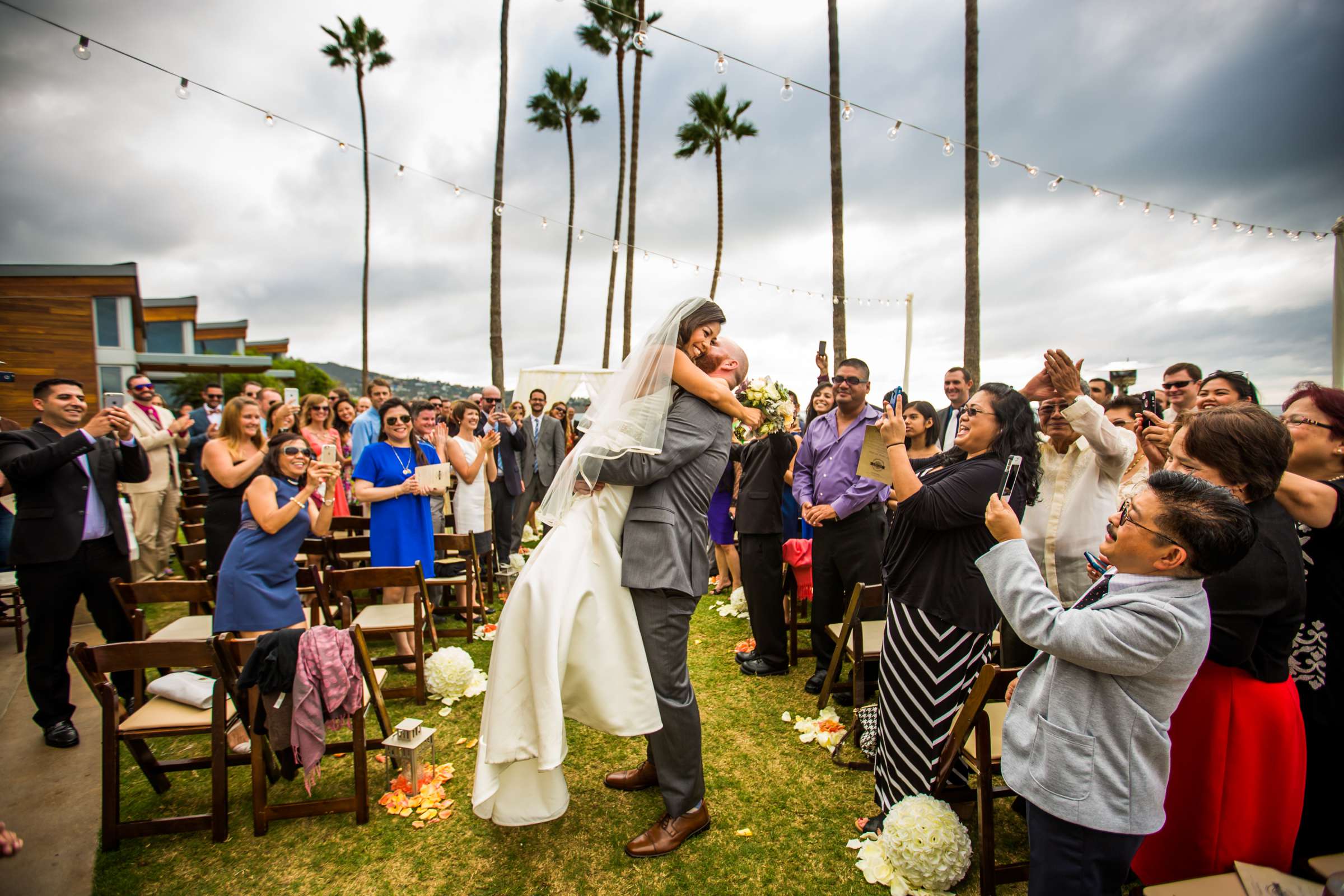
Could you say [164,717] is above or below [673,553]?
below

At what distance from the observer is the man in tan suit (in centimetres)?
687

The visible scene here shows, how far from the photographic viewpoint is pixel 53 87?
12.6 feet

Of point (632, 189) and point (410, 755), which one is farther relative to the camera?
point (632, 189)

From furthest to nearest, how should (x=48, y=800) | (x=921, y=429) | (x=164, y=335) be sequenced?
(x=164, y=335), (x=921, y=429), (x=48, y=800)

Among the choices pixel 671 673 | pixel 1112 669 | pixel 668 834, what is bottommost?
pixel 668 834

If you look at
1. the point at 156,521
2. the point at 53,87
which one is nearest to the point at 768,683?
the point at 53,87

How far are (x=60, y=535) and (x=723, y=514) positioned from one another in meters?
5.28

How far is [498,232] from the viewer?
50.2 feet

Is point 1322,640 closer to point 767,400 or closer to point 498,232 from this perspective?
point 767,400

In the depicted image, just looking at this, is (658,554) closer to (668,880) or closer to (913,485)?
(913,485)

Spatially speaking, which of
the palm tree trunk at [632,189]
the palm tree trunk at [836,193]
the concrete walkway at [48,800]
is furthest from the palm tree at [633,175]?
the concrete walkway at [48,800]

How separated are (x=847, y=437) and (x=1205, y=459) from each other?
236 cm

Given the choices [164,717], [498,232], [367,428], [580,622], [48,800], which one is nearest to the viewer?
[580,622]

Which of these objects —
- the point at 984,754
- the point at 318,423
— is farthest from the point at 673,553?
the point at 318,423
